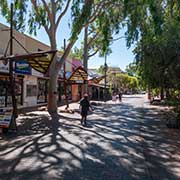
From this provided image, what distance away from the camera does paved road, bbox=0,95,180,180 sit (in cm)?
717

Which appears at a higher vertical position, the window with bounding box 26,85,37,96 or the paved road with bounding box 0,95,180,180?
the window with bounding box 26,85,37,96

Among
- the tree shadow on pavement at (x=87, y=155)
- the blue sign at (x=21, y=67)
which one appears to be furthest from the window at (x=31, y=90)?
the tree shadow on pavement at (x=87, y=155)

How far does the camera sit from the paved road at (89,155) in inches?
282

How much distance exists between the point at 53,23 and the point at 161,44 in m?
10.9

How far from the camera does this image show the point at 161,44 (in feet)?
50.0

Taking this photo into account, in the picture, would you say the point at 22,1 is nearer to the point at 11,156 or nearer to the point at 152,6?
the point at 152,6

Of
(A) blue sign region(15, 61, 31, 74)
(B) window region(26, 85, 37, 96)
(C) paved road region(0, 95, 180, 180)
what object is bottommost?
(C) paved road region(0, 95, 180, 180)

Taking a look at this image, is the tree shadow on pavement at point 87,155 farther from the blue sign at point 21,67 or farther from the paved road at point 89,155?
the blue sign at point 21,67

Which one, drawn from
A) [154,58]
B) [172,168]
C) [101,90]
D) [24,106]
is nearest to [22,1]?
[24,106]

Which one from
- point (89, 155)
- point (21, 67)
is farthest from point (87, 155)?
point (21, 67)

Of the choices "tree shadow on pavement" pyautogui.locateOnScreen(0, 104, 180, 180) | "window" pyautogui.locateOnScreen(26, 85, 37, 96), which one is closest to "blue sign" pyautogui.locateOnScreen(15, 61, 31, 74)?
"window" pyautogui.locateOnScreen(26, 85, 37, 96)

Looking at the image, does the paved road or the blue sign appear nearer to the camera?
the paved road

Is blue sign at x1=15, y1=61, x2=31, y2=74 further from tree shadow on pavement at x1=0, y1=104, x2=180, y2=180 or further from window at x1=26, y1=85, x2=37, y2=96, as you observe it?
tree shadow on pavement at x1=0, y1=104, x2=180, y2=180

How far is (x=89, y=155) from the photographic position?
907 centimetres
